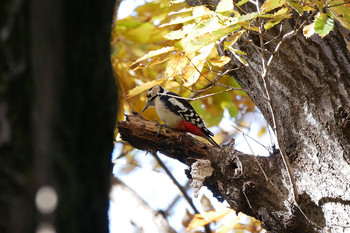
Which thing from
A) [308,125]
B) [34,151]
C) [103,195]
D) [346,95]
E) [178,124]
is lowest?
[178,124]

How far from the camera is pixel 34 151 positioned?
0.97 metres

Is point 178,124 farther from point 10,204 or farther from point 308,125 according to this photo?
point 10,204

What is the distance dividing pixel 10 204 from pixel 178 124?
12.6ft

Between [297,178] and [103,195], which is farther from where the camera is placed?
[297,178]

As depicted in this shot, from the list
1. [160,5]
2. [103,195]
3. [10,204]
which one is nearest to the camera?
[10,204]

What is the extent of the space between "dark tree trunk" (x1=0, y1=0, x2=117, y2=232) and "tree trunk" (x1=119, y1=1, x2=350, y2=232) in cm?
170

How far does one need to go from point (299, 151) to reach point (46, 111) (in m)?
2.24

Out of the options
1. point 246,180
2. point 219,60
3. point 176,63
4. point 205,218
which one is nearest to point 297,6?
point 219,60

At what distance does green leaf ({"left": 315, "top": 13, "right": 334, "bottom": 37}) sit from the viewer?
2365mm

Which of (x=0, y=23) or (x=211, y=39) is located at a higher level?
(x=0, y=23)

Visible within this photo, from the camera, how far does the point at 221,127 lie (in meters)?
6.91

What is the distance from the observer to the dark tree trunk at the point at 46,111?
3.13ft

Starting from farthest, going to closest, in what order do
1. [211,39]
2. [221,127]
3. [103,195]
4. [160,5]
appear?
[221,127], [160,5], [211,39], [103,195]

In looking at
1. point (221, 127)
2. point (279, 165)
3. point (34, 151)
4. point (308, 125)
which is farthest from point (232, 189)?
point (221, 127)
